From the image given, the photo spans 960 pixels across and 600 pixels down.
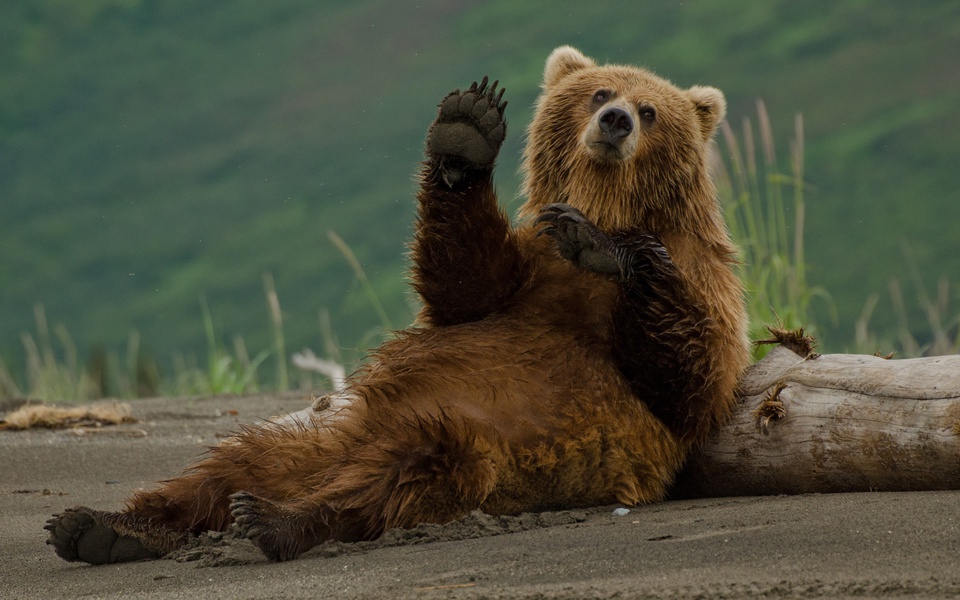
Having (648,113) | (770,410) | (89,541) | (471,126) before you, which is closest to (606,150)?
(648,113)

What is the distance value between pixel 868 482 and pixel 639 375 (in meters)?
0.83

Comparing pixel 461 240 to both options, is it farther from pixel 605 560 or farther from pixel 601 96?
pixel 605 560

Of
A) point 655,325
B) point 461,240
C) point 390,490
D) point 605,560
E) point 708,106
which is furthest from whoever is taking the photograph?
point 708,106

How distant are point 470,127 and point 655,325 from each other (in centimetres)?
94

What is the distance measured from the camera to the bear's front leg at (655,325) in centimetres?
391

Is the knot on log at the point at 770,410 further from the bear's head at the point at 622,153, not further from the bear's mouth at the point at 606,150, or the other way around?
the bear's mouth at the point at 606,150

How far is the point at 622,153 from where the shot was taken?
433cm

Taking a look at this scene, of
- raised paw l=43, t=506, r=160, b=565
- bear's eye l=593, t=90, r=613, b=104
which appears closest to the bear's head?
bear's eye l=593, t=90, r=613, b=104

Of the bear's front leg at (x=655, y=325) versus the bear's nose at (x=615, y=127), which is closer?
the bear's front leg at (x=655, y=325)

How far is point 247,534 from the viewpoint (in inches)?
129

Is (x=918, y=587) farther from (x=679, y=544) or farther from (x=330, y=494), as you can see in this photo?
(x=330, y=494)

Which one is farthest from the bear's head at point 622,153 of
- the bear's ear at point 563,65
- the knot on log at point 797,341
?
the knot on log at point 797,341

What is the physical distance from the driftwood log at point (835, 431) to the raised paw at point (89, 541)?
1927 mm

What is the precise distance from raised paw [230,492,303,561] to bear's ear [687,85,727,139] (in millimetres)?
2522
